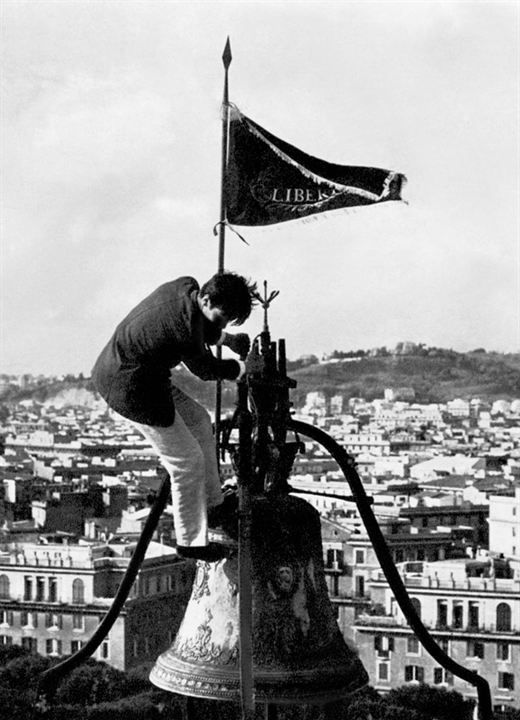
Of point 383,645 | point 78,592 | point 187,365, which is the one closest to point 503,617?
point 383,645

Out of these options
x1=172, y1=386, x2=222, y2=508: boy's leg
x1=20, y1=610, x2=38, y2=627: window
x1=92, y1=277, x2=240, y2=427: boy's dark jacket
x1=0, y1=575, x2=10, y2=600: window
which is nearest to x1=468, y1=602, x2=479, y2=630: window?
x1=20, y1=610, x2=38, y2=627: window

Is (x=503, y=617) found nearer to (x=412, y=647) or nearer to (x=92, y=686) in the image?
(x=412, y=647)

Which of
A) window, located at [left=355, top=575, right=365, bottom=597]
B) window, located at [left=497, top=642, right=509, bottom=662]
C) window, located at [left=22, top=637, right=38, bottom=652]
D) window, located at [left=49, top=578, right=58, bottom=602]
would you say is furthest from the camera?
window, located at [left=49, top=578, right=58, bottom=602]

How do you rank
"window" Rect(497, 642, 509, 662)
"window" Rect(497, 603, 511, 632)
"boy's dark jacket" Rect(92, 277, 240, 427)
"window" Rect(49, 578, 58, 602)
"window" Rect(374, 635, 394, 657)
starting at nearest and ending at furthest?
1. "boy's dark jacket" Rect(92, 277, 240, 427)
2. "window" Rect(497, 642, 509, 662)
3. "window" Rect(374, 635, 394, 657)
4. "window" Rect(497, 603, 511, 632)
5. "window" Rect(49, 578, 58, 602)

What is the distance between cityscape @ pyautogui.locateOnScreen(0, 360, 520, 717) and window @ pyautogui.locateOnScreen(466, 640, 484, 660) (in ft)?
0.12

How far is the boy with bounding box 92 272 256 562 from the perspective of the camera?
4.11 metres

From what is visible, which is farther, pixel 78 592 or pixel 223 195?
pixel 78 592

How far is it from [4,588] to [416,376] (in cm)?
11205

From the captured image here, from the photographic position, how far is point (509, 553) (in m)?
60.0

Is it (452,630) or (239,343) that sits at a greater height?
(239,343)

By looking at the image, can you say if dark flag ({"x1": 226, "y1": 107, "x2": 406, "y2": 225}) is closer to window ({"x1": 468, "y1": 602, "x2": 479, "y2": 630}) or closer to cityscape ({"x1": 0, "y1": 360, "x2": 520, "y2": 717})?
cityscape ({"x1": 0, "y1": 360, "x2": 520, "y2": 717})

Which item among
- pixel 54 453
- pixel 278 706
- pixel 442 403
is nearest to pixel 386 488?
pixel 54 453

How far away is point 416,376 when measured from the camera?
164 metres

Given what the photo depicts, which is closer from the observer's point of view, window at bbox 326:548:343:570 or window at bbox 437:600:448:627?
window at bbox 437:600:448:627
